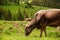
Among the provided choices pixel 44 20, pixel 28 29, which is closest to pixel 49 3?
pixel 44 20

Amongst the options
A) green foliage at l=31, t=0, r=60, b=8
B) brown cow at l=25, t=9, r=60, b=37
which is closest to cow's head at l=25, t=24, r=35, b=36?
brown cow at l=25, t=9, r=60, b=37

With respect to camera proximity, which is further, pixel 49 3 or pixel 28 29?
pixel 49 3

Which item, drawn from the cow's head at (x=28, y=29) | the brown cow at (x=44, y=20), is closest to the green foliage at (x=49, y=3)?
the brown cow at (x=44, y=20)

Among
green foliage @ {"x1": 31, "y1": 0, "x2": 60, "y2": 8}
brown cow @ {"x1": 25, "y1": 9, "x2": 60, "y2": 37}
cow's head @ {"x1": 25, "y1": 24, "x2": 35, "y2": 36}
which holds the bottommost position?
green foliage @ {"x1": 31, "y1": 0, "x2": 60, "y2": 8}

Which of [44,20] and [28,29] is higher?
[44,20]

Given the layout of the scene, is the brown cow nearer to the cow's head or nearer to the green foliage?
the cow's head

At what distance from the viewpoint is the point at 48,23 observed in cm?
1970

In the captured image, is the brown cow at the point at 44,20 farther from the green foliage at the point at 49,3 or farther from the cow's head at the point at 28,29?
the green foliage at the point at 49,3

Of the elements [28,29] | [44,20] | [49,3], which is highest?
[44,20]

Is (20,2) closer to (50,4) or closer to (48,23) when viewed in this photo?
(50,4)

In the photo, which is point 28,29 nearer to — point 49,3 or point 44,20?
point 44,20

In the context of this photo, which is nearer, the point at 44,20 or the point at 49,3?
the point at 44,20

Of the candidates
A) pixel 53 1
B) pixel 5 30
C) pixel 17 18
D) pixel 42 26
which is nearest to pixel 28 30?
pixel 42 26

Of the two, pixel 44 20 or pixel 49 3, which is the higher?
pixel 44 20
